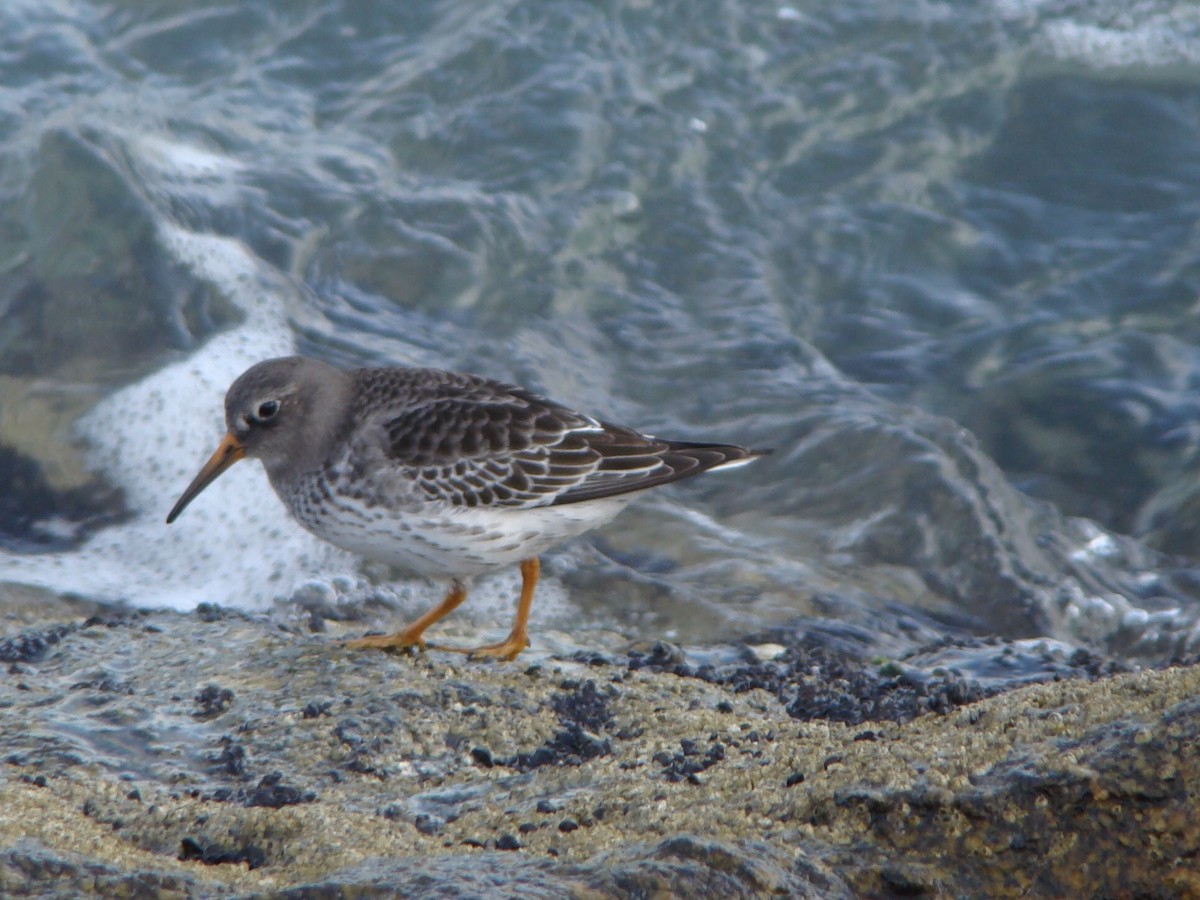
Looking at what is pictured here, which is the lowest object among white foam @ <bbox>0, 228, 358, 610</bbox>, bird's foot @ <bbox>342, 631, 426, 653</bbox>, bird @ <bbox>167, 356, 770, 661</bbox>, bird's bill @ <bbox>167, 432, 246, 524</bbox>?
white foam @ <bbox>0, 228, 358, 610</bbox>

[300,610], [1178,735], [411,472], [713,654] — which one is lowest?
[300,610]

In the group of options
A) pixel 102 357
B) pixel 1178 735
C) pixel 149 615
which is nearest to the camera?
pixel 1178 735

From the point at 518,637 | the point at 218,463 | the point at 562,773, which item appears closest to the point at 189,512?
the point at 218,463

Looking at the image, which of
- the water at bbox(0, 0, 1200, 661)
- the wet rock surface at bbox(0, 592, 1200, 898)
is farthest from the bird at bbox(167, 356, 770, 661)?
the water at bbox(0, 0, 1200, 661)

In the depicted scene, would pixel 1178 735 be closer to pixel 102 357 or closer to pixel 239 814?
pixel 239 814

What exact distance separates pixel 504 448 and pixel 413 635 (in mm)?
949

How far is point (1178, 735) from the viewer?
310 centimetres

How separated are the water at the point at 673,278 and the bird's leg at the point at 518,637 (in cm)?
84

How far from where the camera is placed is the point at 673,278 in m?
10.8

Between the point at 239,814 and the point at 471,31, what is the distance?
33.8ft

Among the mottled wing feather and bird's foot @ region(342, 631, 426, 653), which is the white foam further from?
the mottled wing feather

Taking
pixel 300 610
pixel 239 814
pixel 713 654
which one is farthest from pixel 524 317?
pixel 239 814

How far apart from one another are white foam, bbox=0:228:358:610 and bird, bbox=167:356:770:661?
122 centimetres

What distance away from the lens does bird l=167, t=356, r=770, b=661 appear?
5.86 metres
